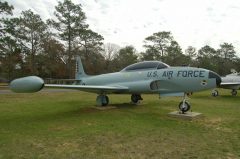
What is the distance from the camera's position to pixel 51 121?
980 cm

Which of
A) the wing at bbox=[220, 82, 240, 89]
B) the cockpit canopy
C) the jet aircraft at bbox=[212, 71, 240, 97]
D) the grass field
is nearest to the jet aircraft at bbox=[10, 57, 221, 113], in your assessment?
→ the cockpit canopy

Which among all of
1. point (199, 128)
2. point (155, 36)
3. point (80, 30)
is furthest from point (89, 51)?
point (199, 128)

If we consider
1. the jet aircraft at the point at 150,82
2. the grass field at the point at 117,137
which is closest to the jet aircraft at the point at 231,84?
the jet aircraft at the point at 150,82

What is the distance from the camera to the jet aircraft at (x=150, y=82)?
920cm

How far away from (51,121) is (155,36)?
2625 inches

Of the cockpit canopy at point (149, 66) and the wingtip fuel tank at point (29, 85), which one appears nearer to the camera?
the wingtip fuel tank at point (29, 85)

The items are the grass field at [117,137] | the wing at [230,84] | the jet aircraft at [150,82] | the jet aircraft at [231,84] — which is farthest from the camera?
the jet aircraft at [231,84]

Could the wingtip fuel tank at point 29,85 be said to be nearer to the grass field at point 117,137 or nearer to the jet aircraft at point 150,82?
the jet aircraft at point 150,82

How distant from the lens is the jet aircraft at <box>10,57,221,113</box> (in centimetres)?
920

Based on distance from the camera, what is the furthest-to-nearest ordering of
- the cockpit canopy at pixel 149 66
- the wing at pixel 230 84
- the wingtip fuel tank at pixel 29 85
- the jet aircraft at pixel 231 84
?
the jet aircraft at pixel 231 84, the wing at pixel 230 84, the cockpit canopy at pixel 149 66, the wingtip fuel tank at pixel 29 85

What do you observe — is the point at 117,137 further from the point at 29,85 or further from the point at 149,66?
the point at 149,66

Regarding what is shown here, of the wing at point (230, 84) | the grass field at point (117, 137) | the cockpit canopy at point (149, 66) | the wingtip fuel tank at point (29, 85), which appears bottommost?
the grass field at point (117, 137)

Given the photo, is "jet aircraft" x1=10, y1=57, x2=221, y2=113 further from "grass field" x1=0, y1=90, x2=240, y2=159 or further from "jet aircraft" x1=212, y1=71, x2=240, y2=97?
"jet aircraft" x1=212, y1=71, x2=240, y2=97

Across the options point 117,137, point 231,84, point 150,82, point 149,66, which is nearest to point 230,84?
point 231,84
